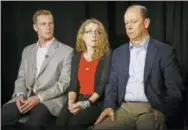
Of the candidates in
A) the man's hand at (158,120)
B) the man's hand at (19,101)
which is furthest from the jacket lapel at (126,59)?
the man's hand at (19,101)

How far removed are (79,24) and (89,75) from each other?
1.33 feet

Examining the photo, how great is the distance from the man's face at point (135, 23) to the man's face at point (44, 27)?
1.95 ft

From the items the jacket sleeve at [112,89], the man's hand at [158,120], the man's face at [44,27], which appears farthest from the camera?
the man's face at [44,27]

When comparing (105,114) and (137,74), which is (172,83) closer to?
(137,74)

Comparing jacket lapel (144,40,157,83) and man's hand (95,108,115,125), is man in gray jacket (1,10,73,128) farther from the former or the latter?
jacket lapel (144,40,157,83)

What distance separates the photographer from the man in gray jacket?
9.04 feet

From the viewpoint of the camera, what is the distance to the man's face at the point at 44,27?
278 cm

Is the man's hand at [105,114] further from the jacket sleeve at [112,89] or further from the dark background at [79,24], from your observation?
the dark background at [79,24]

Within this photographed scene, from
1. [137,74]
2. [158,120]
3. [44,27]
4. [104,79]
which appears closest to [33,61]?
[44,27]

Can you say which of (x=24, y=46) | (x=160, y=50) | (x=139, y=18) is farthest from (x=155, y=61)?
(x=24, y=46)

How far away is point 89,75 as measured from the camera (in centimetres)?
271

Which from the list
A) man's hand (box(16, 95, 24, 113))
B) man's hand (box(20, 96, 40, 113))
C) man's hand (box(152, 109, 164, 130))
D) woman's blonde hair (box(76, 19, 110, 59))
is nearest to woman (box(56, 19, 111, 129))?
woman's blonde hair (box(76, 19, 110, 59))

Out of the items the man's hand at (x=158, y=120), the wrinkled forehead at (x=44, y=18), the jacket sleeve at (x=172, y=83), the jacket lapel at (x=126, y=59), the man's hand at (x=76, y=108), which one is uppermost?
the wrinkled forehead at (x=44, y=18)

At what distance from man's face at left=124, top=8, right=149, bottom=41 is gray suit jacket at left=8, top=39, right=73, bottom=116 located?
494 millimetres
